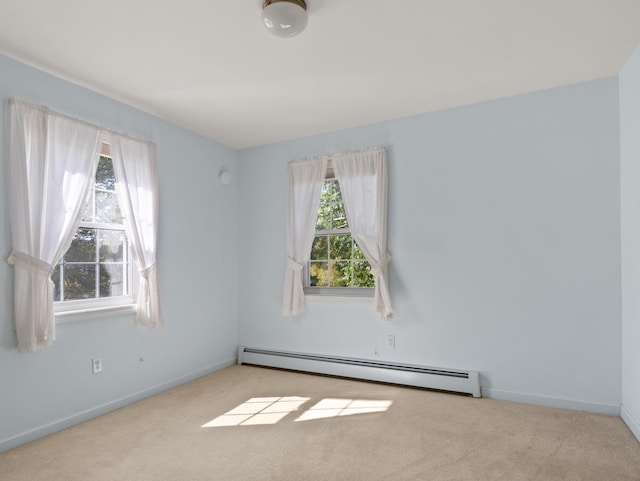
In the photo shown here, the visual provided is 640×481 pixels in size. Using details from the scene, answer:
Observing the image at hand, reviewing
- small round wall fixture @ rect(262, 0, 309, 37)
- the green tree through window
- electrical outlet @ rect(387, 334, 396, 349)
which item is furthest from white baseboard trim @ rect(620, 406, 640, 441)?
small round wall fixture @ rect(262, 0, 309, 37)

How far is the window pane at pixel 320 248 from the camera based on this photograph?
171 inches

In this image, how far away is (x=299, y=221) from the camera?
14.1 feet

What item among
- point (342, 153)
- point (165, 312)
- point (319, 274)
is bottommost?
point (165, 312)

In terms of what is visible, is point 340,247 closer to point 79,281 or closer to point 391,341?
point 391,341

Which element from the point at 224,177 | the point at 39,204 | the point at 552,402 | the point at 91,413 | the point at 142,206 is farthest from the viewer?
the point at 224,177

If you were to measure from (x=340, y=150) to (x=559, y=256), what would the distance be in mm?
2280

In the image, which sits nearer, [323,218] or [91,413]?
[91,413]

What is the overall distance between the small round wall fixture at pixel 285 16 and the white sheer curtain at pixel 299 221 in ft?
6.70

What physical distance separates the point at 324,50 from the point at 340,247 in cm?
215

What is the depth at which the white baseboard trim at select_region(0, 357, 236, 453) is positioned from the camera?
258cm

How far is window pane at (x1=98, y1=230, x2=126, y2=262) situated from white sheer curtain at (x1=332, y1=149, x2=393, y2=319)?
2152mm

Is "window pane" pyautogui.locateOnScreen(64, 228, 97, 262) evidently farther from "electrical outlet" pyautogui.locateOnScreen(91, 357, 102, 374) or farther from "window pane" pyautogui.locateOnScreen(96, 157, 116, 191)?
"electrical outlet" pyautogui.locateOnScreen(91, 357, 102, 374)

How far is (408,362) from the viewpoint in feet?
12.3

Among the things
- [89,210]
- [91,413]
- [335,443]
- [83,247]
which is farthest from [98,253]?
[335,443]
